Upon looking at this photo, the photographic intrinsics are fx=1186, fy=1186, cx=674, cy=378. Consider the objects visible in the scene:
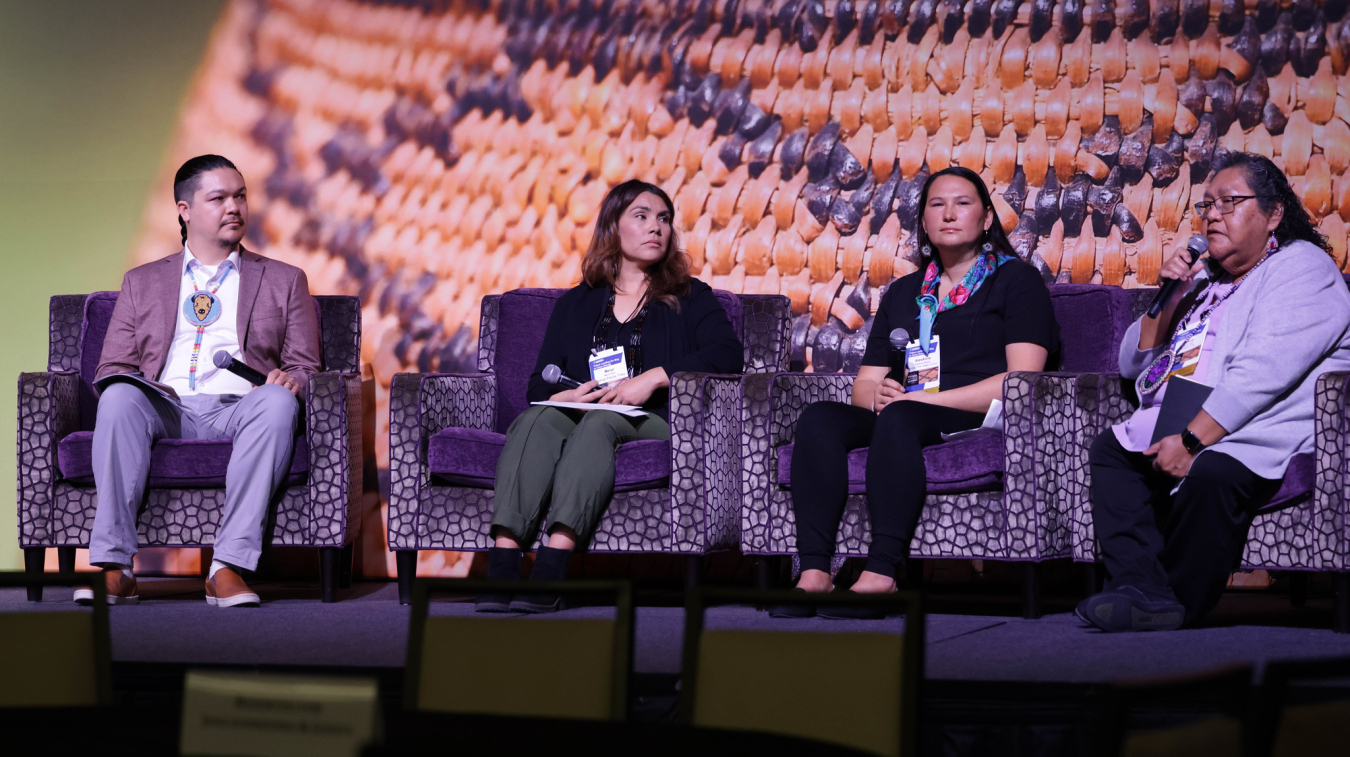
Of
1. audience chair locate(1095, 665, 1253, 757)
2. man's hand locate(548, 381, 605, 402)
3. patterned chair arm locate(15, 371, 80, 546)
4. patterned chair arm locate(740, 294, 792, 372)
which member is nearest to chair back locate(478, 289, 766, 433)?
patterned chair arm locate(740, 294, 792, 372)

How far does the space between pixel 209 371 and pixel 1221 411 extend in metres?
2.73

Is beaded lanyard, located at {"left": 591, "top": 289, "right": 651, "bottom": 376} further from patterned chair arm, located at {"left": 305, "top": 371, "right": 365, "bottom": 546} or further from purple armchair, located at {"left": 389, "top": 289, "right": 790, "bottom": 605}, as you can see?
patterned chair arm, located at {"left": 305, "top": 371, "right": 365, "bottom": 546}

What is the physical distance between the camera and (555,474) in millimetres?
3078

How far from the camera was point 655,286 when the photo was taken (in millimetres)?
3510

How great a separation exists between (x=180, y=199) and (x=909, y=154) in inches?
89.8

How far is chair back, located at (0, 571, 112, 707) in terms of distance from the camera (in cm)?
121

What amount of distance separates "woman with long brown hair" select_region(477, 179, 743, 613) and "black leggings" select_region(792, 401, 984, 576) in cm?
46

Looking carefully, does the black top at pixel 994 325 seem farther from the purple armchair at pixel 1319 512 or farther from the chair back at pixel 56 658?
the chair back at pixel 56 658

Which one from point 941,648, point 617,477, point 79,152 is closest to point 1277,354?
point 941,648

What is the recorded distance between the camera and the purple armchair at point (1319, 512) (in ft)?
8.47

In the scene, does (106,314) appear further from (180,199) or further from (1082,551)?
(1082,551)

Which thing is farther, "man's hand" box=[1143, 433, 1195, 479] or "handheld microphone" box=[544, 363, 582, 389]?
"handheld microphone" box=[544, 363, 582, 389]

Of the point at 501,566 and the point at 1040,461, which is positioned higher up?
the point at 1040,461

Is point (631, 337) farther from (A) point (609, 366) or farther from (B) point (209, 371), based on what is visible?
(B) point (209, 371)
